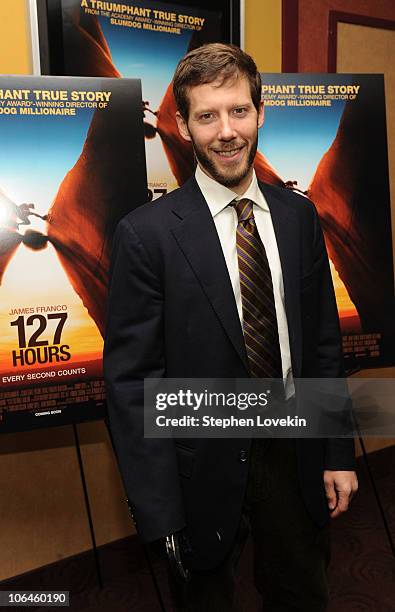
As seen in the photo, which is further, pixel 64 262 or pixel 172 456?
pixel 64 262

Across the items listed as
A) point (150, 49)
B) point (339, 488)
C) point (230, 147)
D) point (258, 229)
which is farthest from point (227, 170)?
point (150, 49)

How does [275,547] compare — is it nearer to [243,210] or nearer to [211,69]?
[243,210]

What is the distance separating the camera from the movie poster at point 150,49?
1.97 m

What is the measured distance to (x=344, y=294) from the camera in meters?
2.00

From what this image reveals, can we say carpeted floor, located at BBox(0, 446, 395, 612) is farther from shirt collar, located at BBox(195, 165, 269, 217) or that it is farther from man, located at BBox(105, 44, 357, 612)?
shirt collar, located at BBox(195, 165, 269, 217)

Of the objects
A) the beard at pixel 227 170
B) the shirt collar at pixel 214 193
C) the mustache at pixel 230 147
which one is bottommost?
the shirt collar at pixel 214 193

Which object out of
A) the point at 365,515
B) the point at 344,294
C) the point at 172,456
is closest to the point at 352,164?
the point at 344,294

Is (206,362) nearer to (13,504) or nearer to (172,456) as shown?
(172,456)

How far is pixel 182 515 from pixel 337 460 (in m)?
0.43

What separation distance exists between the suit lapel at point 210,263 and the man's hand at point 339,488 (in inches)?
15.8

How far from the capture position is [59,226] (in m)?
1.66

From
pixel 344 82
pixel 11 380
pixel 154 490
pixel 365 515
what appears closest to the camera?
pixel 154 490

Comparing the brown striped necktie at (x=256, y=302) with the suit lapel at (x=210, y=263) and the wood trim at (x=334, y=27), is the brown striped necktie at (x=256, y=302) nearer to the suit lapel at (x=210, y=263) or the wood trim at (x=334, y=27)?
the suit lapel at (x=210, y=263)

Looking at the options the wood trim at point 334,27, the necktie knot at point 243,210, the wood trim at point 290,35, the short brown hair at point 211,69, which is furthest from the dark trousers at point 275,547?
the wood trim at point 334,27
